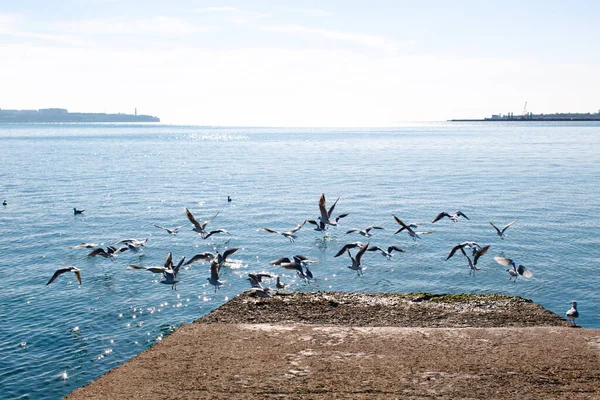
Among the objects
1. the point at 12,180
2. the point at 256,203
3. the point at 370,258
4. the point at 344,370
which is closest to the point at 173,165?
the point at 12,180

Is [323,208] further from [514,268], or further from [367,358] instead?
[367,358]

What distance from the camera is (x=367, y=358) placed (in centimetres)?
1176

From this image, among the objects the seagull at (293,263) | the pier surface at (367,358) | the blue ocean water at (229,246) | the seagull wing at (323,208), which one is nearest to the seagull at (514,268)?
the blue ocean water at (229,246)

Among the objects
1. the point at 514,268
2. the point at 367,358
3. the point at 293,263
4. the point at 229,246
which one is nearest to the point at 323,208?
the point at 229,246

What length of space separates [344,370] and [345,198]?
33.6 meters

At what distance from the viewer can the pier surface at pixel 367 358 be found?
34.0 ft

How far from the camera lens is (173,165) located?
8288 cm

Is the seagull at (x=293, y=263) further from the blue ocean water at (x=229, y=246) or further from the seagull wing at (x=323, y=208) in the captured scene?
the seagull wing at (x=323, y=208)

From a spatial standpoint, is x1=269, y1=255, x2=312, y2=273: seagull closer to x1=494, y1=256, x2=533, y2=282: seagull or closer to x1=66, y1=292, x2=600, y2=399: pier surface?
x1=66, y1=292, x2=600, y2=399: pier surface

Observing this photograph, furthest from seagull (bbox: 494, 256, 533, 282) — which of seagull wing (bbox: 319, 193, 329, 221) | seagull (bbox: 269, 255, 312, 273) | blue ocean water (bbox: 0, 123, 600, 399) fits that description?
seagull wing (bbox: 319, 193, 329, 221)

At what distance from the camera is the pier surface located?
10.4 meters

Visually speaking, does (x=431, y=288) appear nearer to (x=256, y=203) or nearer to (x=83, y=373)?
(x=83, y=373)

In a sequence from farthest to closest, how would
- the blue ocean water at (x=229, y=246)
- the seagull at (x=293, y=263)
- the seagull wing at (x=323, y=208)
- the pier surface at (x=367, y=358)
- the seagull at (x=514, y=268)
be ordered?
the seagull wing at (x=323, y=208) → the seagull at (x=514, y=268) → the seagull at (x=293, y=263) → the blue ocean water at (x=229, y=246) → the pier surface at (x=367, y=358)

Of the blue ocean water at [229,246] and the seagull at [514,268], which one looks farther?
the seagull at [514,268]
